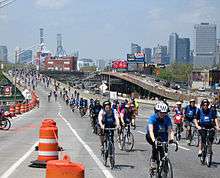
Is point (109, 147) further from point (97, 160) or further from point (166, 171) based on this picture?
point (166, 171)

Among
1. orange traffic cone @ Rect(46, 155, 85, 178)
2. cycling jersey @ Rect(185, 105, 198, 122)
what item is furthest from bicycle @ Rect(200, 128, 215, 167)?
orange traffic cone @ Rect(46, 155, 85, 178)

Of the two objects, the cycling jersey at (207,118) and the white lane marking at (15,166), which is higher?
the cycling jersey at (207,118)

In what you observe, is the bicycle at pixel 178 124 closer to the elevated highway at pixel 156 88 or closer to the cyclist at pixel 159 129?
the cyclist at pixel 159 129

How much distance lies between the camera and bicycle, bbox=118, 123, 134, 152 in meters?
21.3

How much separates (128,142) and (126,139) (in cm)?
17

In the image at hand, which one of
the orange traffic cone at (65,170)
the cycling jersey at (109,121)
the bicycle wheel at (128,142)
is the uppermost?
the cycling jersey at (109,121)

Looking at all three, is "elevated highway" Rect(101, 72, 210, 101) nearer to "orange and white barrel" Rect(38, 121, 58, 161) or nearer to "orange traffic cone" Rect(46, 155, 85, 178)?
"orange and white barrel" Rect(38, 121, 58, 161)

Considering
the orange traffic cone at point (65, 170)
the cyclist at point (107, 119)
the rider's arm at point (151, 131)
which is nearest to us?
the orange traffic cone at point (65, 170)

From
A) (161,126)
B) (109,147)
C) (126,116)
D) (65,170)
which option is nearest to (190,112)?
(126,116)

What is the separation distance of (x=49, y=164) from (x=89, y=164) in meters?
8.51

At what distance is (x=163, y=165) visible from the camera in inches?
464

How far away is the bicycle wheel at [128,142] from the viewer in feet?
69.9

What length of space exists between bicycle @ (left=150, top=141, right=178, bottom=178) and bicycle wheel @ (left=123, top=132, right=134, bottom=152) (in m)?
8.86

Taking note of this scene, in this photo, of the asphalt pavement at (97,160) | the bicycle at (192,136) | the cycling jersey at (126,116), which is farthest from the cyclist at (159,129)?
the bicycle at (192,136)
